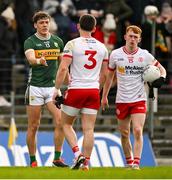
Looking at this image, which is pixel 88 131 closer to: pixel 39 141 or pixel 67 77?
pixel 67 77

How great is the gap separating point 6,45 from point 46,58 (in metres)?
7.66

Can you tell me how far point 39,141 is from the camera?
26.9 metres

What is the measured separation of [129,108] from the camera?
20.4 m

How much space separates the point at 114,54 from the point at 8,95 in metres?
8.46

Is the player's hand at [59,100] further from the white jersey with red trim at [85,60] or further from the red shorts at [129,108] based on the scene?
the red shorts at [129,108]

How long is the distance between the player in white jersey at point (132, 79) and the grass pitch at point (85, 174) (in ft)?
3.03

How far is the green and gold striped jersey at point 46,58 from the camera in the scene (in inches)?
823

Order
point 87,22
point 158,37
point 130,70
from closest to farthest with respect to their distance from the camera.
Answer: point 87,22
point 130,70
point 158,37

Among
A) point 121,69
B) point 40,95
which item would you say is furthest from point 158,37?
point 121,69

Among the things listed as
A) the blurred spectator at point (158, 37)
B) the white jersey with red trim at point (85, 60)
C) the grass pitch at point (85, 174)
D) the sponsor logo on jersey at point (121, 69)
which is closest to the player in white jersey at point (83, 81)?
the white jersey with red trim at point (85, 60)

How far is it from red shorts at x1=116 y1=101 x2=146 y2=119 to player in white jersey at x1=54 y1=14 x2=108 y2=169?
37.5 inches

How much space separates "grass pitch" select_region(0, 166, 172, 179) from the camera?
18000 mm

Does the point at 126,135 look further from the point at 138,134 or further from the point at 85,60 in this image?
the point at 85,60

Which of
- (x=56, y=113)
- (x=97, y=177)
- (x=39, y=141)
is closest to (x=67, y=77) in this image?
(x=56, y=113)
